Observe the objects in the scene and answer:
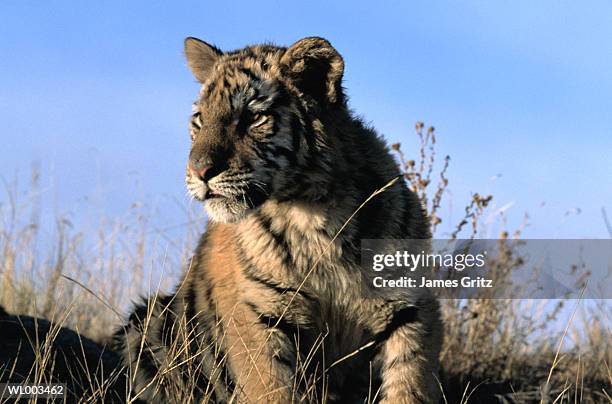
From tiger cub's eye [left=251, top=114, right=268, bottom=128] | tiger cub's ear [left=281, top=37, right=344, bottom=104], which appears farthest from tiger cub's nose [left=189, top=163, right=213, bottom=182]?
tiger cub's ear [left=281, top=37, right=344, bottom=104]

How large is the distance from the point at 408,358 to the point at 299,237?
34.6 inches

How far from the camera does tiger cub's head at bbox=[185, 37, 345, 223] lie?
4281 millimetres

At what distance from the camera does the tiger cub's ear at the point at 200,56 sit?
5.06 m

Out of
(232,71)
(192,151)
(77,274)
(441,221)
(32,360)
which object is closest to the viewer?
(192,151)

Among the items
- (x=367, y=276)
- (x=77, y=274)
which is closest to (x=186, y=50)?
(x=367, y=276)

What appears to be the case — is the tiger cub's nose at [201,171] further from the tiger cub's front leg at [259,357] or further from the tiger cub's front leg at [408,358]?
the tiger cub's front leg at [408,358]

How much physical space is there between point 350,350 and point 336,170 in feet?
3.28

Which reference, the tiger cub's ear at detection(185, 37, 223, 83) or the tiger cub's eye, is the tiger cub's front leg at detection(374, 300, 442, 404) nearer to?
the tiger cub's eye

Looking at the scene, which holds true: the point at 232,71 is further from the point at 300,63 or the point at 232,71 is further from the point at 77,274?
the point at 77,274

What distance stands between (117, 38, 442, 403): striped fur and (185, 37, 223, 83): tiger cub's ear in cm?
34

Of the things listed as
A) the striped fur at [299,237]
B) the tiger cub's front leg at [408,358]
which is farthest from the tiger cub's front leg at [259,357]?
the tiger cub's front leg at [408,358]

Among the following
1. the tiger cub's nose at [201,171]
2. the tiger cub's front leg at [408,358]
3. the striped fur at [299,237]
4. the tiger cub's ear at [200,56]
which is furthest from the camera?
the tiger cub's ear at [200,56]

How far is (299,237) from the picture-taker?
4.52 metres

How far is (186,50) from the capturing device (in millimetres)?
5195
